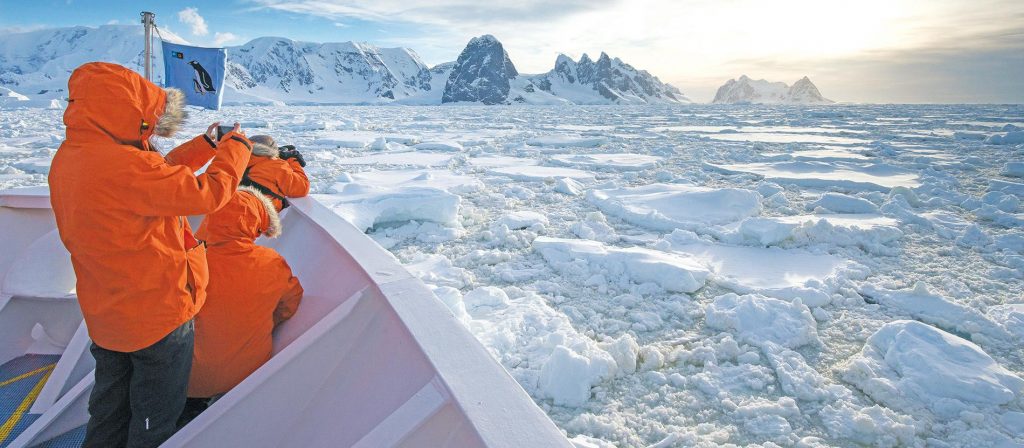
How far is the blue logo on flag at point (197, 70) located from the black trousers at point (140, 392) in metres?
4.86

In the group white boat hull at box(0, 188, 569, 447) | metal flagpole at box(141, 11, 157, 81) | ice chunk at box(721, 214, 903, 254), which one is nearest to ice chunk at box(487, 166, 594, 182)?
ice chunk at box(721, 214, 903, 254)

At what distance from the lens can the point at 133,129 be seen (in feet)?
4.17

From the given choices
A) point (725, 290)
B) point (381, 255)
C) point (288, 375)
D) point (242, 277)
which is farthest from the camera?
point (725, 290)

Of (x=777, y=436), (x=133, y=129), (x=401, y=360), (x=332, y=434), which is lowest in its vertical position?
(x=777, y=436)

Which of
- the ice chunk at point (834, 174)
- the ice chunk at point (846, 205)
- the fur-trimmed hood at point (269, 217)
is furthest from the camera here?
the ice chunk at point (834, 174)

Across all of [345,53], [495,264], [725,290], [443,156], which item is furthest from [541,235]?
[345,53]

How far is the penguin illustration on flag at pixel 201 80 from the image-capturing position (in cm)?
561

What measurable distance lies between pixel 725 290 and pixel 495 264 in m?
1.82

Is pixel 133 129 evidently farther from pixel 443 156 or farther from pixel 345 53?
pixel 345 53

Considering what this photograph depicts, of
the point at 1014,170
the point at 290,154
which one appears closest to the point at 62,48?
the point at 290,154

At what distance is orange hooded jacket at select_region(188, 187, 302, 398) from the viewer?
6.05 feet

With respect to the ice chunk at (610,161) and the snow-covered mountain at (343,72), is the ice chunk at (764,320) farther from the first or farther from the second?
the snow-covered mountain at (343,72)

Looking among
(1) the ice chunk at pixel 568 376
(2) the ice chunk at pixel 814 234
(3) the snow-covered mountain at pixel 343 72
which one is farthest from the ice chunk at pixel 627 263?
(3) the snow-covered mountain at pixel 343 72

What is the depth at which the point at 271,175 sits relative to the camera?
2975 millimetres
